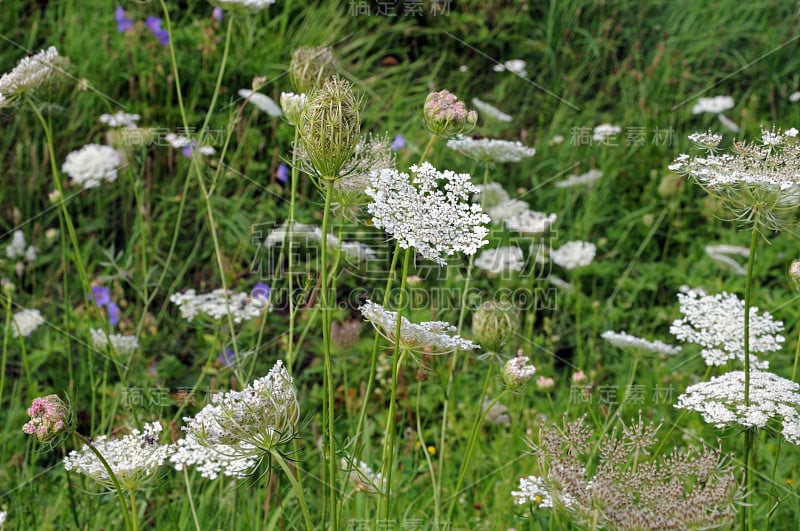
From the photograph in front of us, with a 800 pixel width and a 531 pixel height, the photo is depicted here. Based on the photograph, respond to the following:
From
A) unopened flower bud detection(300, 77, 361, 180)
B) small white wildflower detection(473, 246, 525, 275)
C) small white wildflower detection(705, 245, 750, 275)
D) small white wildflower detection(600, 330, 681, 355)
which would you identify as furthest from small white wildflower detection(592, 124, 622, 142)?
unopened flower bud detection(300, 77, 361, 180)

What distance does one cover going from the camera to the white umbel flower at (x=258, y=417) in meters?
1.41

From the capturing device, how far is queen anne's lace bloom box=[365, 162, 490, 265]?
1485 millimetres

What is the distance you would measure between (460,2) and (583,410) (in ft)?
11.5

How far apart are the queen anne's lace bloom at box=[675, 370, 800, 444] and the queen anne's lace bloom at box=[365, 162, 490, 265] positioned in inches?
26.0

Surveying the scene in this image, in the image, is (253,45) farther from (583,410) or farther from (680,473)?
(680,473)

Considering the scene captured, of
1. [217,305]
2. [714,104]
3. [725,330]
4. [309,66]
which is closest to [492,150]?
[309,66]

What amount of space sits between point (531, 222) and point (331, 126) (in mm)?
2280

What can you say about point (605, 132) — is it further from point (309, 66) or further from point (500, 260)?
point (309, 66)

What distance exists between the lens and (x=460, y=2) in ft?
18.2

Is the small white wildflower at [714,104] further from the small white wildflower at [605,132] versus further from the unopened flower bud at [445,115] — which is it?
the unopened flower bud at [445,115]

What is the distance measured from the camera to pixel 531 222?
3.61m

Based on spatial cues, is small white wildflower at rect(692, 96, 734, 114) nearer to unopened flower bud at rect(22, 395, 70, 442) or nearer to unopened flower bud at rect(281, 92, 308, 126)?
unopened flower bud at rect(281, 92, 308, 126)

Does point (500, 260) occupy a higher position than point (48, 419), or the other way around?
point (48, 419)

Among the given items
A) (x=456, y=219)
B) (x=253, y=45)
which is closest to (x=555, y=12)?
(x=253, y=45)
